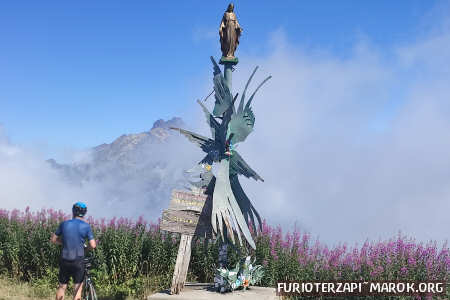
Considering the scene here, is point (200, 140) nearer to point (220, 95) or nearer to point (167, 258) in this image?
point (220, 95)

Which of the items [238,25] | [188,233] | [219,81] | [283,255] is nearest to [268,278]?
[283,255]

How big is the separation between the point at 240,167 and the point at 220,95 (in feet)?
5.35

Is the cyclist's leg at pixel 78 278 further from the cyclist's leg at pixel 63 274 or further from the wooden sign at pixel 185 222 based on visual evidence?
the wooden sign at pixel 185 222

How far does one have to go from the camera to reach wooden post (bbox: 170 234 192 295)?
9.41m

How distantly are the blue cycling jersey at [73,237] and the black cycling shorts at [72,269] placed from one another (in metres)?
0.08

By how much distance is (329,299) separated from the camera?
987 cm

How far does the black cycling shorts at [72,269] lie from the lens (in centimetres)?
766

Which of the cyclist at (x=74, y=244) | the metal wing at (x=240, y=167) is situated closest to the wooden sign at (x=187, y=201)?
the metal wing at (x=240, y=167)

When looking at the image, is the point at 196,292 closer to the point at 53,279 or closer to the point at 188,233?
the point at 188,233

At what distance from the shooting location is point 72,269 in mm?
7699

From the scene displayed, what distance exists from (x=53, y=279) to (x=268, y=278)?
17.2 ft

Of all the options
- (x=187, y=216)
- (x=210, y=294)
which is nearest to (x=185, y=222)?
(x=187, y=216)

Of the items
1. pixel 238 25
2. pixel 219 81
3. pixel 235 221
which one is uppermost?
pixel 238 25

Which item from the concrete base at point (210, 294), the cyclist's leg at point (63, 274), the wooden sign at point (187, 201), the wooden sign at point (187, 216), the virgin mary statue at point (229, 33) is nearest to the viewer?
the cyclist's leg at point (63, 274)
